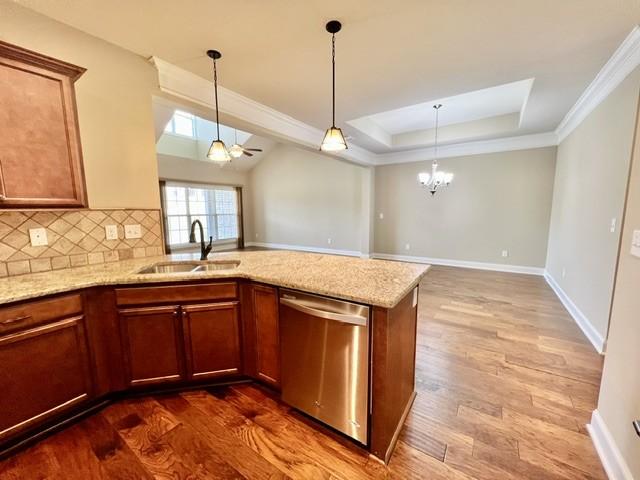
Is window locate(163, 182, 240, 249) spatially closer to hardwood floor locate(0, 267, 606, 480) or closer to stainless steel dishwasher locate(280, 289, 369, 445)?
hardwood floor locate(0, 267, 606, 480)

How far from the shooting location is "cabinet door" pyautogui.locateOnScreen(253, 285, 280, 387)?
1754mm

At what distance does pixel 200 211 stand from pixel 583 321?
8.01 meters

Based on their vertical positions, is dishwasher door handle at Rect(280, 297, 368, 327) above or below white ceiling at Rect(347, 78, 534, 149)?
below

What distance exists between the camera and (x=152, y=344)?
1.81 m

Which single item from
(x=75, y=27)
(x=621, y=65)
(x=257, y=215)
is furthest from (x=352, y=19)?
(x=257, y=215)

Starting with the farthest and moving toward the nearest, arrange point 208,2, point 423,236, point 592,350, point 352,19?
point 423,236
point 592,350
point 352,19
point 208,2

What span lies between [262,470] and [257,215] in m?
7.81

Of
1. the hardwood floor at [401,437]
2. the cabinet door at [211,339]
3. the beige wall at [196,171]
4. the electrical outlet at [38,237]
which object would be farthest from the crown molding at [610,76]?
the beige wall at [196,171]

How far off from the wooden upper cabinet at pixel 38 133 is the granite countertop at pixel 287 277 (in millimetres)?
487

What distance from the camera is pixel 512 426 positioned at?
1.62 meters

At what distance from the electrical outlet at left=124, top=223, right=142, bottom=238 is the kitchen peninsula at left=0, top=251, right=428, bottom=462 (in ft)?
1.02

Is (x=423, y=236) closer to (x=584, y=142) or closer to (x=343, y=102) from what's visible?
(x=584, y=142)

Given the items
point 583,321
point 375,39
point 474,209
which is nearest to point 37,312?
point 375,39

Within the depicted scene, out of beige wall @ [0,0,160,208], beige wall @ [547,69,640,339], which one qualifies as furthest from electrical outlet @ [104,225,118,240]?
beige wall @ [547,69,640,339]
